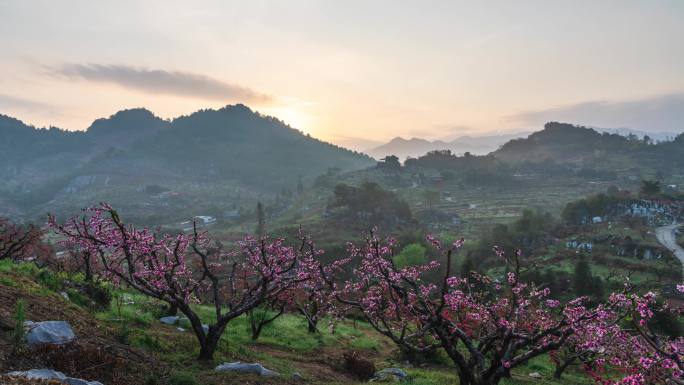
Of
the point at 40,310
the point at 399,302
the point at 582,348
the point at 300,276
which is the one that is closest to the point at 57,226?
the point at 40,310

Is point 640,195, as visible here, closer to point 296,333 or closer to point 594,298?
point 594,298

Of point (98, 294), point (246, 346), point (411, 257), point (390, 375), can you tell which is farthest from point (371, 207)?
point (390, 375)

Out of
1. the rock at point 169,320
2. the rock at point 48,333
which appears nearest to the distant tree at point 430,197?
the rock at point 169,320

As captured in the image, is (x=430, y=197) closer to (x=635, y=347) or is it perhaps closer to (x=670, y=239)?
(x=670, y=239)

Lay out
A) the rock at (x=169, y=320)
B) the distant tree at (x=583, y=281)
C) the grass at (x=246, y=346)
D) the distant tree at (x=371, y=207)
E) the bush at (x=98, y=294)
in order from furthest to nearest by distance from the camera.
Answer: the distant tree at (x=371, y=207) < the distant tree at (x=583, y=281) < the rock at (x=169, y=320) < the bush at (x=98, y=294) < the grass at (x=246, y=346)

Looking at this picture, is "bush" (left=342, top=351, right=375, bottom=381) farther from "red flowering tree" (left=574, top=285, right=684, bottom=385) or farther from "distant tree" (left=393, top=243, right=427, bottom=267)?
"distant tree" (left=393, top=243, right=427, bottom=267)

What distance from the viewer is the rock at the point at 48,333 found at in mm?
11859

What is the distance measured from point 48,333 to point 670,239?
385 ft

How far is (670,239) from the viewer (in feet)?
309

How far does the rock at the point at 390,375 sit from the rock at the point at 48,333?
12441 millimetres

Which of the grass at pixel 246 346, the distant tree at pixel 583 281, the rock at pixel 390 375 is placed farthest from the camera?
the distant tree at pixel 583 281

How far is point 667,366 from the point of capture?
29.7ft

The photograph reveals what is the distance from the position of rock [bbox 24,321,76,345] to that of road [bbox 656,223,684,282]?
313 ft

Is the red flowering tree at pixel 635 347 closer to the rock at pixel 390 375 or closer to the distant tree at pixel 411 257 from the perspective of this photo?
the rock at pixel 390 375
